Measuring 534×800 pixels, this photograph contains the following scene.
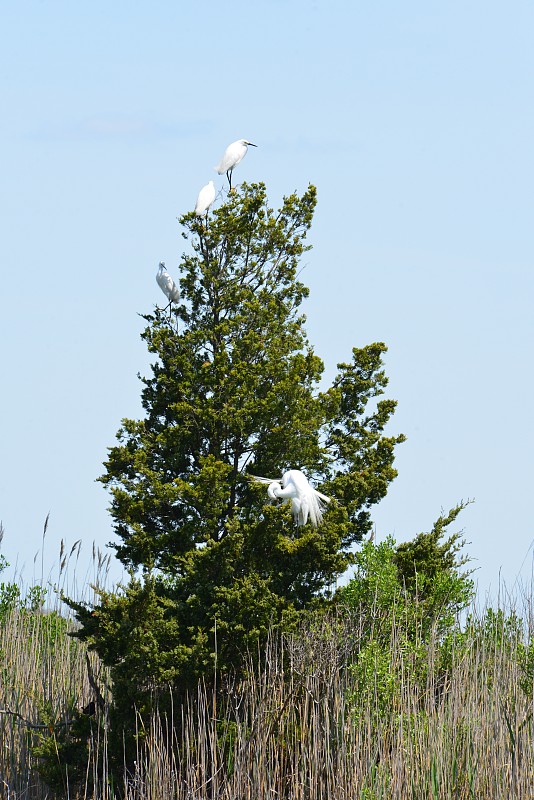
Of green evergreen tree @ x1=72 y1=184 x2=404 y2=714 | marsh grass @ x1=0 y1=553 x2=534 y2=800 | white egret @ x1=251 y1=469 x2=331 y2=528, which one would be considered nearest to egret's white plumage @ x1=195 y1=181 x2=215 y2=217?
green evergreen tree @ x1=72 y1=184 x2=404 y2=714

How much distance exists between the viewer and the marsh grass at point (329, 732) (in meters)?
5.90

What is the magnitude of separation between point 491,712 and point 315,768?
0.90 meters

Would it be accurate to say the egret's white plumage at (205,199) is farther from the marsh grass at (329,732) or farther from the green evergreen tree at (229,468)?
the marsh grass at (329,732)

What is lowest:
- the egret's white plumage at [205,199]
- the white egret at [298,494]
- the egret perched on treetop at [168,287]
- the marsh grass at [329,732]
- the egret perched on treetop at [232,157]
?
the marsh grass at [329,732]

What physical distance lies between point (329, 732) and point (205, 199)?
10.8ft

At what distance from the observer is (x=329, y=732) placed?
6.47 metres

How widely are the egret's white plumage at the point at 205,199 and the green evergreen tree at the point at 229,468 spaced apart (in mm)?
54

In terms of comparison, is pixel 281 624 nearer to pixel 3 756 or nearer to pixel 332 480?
pixel 332 480

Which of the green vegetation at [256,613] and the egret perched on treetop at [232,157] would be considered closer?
the green vegetation at [256,613]

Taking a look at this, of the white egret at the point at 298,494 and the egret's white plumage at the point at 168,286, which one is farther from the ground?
the egret's white plumage at the point at 168,286

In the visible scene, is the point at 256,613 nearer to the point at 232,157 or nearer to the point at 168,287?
the point at 168,287

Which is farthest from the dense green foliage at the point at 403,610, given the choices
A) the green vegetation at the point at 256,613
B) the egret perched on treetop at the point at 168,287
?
the egret perched on treetop at the point at 168,287

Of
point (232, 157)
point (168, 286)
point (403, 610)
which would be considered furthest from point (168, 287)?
point (403, 610)

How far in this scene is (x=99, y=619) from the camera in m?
7.12
